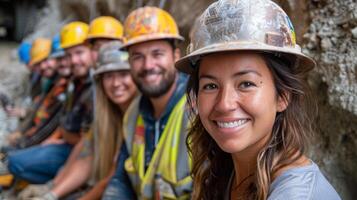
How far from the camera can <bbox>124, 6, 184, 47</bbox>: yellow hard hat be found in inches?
133

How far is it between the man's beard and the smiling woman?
1.50 m

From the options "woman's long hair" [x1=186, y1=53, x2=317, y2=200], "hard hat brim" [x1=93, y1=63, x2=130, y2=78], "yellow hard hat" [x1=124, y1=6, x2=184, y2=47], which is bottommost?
"woman's long hair" [x1=186, y1=53, x2=317, y2=200]

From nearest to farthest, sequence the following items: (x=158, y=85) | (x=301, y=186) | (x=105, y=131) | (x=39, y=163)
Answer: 1. (x=301, y=186)
2. (x=158, y=85)
3. (x=105, y=131)
4. (x=39, y=163)

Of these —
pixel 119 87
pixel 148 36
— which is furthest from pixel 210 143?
pixel 119 87

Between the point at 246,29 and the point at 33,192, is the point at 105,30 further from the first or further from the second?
the point at 246,29

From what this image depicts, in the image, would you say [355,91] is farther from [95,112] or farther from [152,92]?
[95,112]

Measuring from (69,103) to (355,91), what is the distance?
139 inches

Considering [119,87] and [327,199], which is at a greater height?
[119,87]

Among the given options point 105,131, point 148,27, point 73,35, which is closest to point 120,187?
point 105,131

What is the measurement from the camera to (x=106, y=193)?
11.2 ft

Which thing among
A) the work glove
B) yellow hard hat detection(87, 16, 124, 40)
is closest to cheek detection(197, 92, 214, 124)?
the work glove

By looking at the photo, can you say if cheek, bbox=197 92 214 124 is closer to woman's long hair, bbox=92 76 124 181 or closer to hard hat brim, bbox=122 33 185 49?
hard hat brim, bbox=122 33 185 49

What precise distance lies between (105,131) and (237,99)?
2588mm

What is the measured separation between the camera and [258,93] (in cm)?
156
